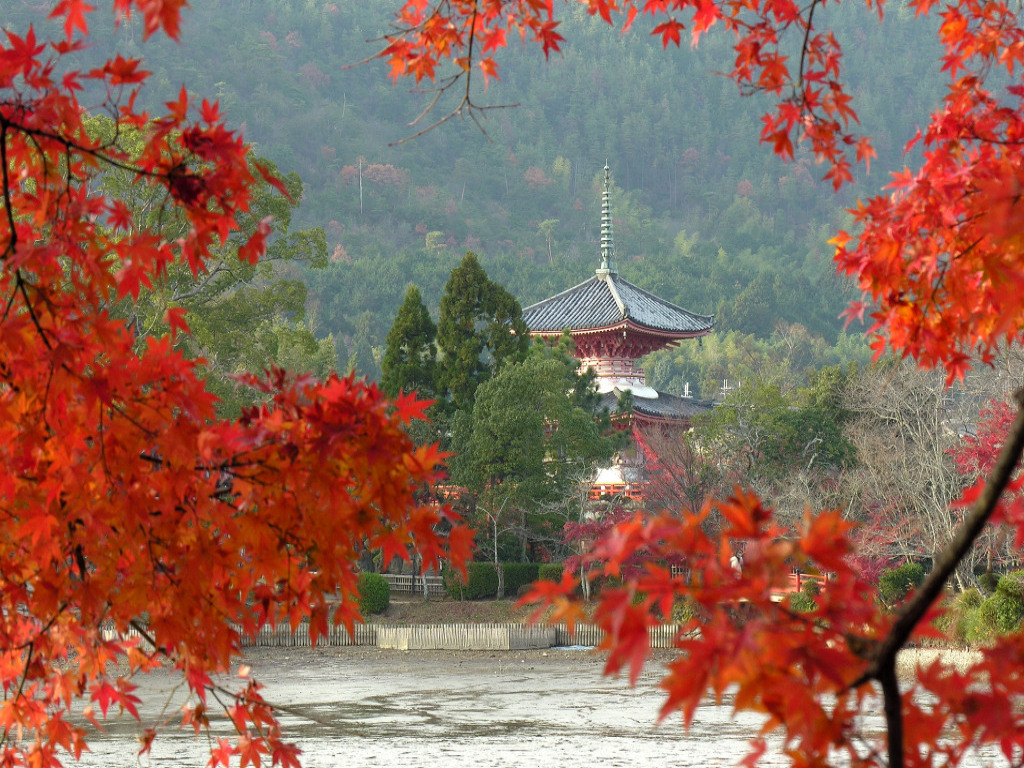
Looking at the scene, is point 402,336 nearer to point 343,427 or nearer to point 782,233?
point 343,427

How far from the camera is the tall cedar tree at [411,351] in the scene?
18938mm

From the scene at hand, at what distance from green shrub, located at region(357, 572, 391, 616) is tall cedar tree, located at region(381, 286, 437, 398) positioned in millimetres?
3401

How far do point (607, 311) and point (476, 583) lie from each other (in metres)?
9.13

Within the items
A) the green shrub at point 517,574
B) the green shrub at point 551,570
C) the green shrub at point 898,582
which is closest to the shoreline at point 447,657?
the green shrub at point 551,570

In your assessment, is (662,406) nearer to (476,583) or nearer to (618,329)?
(618,329)

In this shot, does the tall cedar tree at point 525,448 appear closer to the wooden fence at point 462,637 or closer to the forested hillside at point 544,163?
the wooden fence at point 462,637

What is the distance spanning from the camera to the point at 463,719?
10227 mm

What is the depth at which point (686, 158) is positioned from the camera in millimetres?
68562

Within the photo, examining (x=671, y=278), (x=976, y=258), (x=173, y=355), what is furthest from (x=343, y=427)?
(x=671, y=278)

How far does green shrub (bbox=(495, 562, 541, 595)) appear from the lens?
17.4 m

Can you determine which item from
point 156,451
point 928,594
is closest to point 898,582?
point 156,451

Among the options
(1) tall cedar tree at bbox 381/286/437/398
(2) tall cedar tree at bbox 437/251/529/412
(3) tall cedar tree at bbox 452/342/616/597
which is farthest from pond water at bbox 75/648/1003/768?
(1) tall cedar tree at bbox 381/286/437/398

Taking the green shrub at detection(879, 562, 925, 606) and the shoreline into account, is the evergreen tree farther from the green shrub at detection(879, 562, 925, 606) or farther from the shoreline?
the green shrub at detection(879, 562, 925, 606)

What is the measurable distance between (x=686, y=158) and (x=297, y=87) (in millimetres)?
24292
